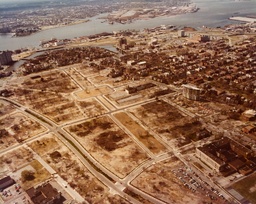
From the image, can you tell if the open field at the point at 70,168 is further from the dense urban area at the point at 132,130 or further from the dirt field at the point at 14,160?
the dirt field at the point at 14,160

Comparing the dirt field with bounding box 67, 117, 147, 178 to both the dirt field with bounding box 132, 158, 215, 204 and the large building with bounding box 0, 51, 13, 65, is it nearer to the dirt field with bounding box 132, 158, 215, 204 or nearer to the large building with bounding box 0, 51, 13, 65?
the dirt field with bounding box 132, 158, 215, 204

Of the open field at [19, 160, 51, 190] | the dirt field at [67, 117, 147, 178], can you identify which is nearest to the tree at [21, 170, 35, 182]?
the open field at [19, 160, 51, 190]

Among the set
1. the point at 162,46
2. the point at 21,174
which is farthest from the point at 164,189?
the point at 162,46

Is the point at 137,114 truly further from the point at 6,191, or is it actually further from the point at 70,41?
the point at 70,41

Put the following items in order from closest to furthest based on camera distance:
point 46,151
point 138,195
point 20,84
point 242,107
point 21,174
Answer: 1. point 138,195
2. point 21,174
3. point 46,151
4. point 242,107
5. point 20,84

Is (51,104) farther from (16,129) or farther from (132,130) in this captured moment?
(132,130)

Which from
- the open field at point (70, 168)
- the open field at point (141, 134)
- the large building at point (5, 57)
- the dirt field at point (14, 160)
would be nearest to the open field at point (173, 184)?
the open field at point (141, 134)

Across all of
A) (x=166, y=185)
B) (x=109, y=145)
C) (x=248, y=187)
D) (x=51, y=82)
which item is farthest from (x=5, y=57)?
(x=248, y=187)
